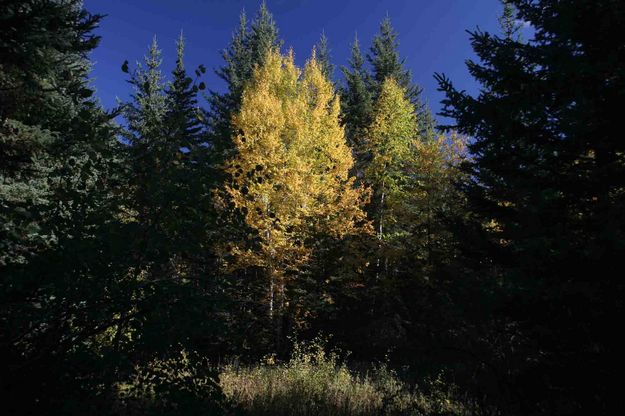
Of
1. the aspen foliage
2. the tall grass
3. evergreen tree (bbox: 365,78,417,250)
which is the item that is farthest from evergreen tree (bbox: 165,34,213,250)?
evergreen tree (bbox: 365,78,417,250)

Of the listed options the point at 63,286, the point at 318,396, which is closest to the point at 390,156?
the point at 318,396

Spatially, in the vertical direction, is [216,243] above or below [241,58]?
below

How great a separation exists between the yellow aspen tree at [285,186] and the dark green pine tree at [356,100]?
26.9 feet

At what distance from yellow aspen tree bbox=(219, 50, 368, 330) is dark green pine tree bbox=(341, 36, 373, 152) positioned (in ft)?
26.9

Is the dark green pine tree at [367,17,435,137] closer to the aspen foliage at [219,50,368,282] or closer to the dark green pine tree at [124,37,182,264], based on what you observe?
the aspen foliage at [219,50,368,282]

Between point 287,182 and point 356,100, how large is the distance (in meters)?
16.6

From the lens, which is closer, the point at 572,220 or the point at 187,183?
the point at 187,183

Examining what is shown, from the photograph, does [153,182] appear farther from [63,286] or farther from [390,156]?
[390,156]

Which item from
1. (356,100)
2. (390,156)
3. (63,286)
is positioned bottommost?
(63,286)

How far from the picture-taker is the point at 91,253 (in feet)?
10.3

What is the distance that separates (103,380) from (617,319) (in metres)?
4.73

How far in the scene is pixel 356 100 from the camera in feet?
89.8

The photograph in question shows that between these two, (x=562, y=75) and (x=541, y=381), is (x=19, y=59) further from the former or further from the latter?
(x=541, y=381)

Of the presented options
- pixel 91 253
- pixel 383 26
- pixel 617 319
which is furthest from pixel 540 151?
pixel 383 26
